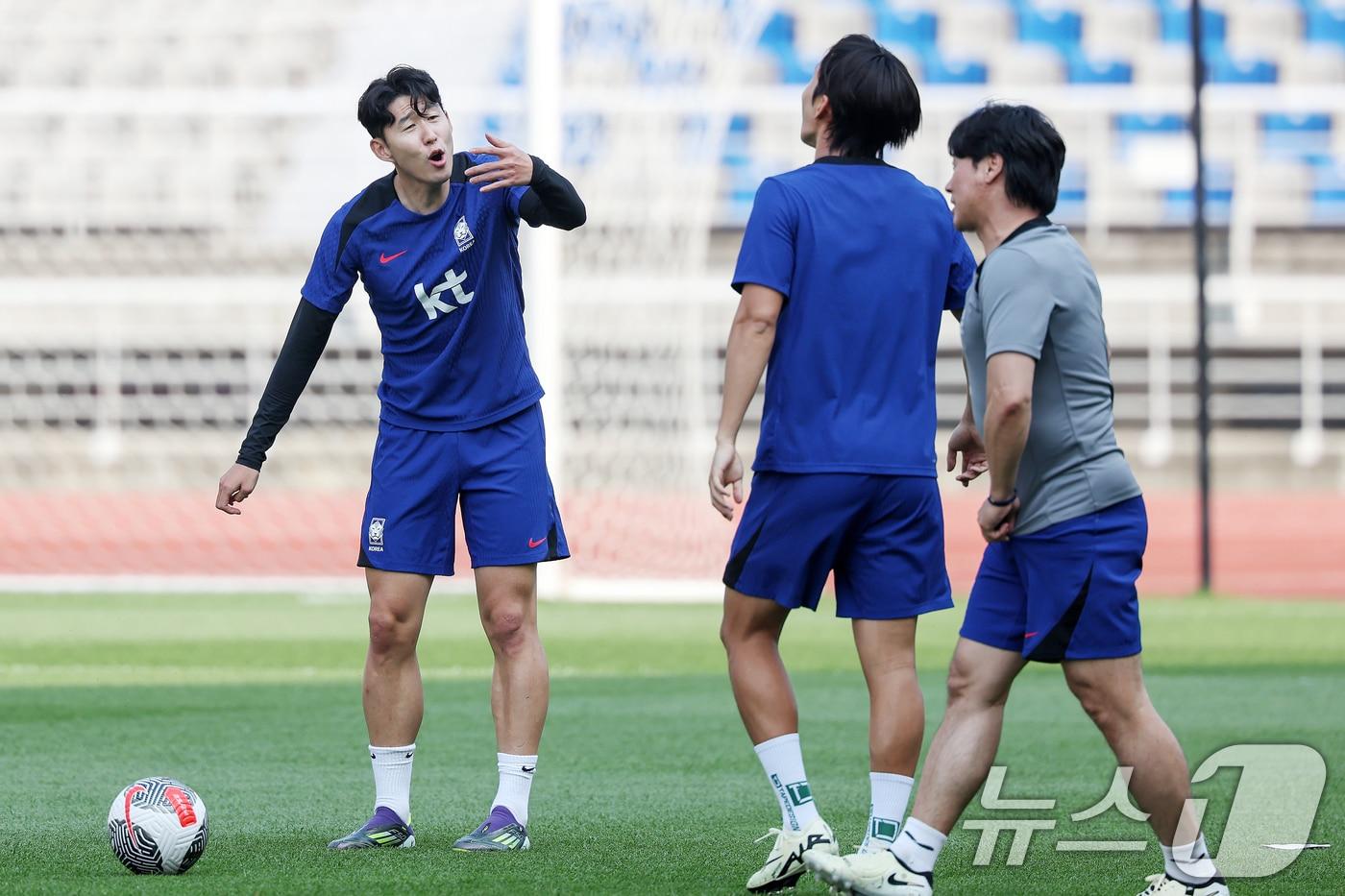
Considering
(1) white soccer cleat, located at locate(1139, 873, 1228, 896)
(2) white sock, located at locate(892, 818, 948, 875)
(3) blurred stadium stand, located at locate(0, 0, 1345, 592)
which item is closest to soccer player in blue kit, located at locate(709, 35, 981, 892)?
(2) white sock, located at locate(892, 818, 948, 875)

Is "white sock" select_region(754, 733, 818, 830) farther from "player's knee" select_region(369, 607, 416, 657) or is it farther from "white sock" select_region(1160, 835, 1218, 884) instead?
"player's knee" select_region(369, 607, 416, 657)

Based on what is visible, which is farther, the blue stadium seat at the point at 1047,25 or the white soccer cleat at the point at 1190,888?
the blue stadium seat at the point at 1047,25

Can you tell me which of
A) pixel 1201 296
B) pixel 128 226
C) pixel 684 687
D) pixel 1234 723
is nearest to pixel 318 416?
pixel 128 226

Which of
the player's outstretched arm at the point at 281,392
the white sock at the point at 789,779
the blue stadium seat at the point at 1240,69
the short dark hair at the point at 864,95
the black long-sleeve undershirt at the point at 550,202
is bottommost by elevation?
the white sock at the point at 789,779

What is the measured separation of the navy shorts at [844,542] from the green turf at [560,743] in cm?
66

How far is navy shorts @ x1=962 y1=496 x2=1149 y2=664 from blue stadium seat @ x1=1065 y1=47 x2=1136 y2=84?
2840 centimetres

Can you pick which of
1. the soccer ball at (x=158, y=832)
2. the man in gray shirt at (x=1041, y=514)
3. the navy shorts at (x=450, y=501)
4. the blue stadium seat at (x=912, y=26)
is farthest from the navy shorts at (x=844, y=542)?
the blue stadium seat at (x=912, y=26)

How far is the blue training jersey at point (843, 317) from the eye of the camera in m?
4.16

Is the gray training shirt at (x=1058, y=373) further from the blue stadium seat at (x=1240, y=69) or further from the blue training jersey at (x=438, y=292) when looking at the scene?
the blue stadium seat at (x=1240, y=69)

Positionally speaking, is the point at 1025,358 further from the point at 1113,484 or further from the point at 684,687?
the point at 684,687

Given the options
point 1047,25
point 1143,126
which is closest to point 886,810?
point 1143,126

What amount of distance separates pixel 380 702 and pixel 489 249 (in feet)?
3.94

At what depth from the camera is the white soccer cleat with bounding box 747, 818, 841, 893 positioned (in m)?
4.16

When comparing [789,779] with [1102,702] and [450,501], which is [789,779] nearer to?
[1102,702]
